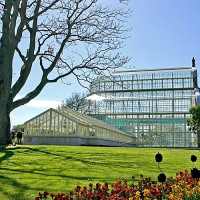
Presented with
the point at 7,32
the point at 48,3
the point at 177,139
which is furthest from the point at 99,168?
the point at 177,139

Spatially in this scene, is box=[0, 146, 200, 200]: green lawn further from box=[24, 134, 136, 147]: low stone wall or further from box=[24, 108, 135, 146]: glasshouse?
box=[24, 108, 135, 146]: glasshouse

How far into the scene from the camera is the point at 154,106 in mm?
50281

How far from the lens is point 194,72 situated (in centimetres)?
5359

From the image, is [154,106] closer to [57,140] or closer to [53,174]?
[57,140]

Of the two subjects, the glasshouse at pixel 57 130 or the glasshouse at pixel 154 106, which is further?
the glasshouse at pixel 154 106

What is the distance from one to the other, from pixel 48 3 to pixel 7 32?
3.18 m

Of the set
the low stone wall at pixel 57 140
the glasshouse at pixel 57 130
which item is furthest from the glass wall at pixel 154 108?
the low stone wall at pixel 57 140

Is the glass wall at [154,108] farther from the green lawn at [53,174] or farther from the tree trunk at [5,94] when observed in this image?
the green lawn at [53,174]

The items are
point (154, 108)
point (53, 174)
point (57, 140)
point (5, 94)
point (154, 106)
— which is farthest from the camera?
point (154, 106)

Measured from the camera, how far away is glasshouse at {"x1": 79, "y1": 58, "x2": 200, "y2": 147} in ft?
159

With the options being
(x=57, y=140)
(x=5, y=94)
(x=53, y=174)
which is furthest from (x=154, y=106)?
(x=53, y=174)

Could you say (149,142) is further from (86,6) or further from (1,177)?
(1,177)

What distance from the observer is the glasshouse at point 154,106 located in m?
48.3

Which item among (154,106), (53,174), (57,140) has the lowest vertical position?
(53,174)
